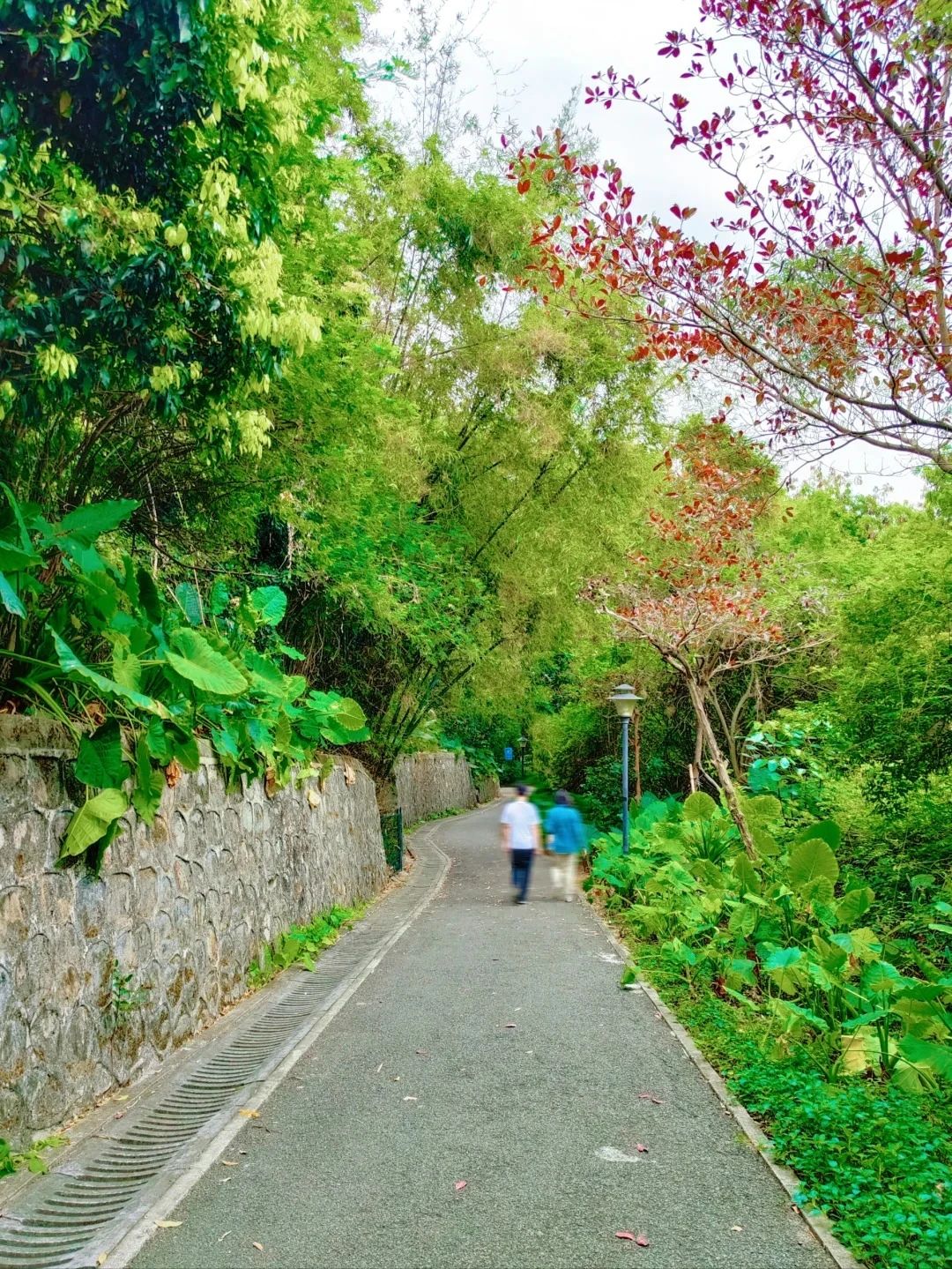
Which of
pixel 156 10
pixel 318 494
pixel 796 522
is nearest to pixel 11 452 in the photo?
pixel 156 10

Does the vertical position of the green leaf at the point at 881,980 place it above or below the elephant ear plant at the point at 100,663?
below

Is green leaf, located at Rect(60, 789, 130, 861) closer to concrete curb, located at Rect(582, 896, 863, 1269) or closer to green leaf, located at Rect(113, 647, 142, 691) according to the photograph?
green leaf, located at Rect(113, 647, 142, 691)

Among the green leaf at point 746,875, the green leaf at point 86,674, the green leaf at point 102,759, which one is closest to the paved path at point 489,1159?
the green leaf at point 746,875

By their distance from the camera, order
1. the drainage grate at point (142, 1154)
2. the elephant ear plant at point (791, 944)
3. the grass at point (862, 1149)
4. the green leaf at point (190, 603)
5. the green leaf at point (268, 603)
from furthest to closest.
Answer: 1. the green leaf at point (268, 603)
2. the green leaf at point (190, 603)
3. the elephant ear plant at point (791, 944)
4. the drainage grate at point (142, 1154)
5. the grass at point (862, 1149)

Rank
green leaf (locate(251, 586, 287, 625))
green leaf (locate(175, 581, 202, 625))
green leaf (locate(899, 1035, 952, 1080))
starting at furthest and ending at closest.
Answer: green leaf (locate(251, 586, 287, 625)), green leaf (locate(175, 581, 202, 625)), green leaf (locate(899, 1035, 952, 1080))

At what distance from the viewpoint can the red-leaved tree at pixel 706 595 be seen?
28.1ft

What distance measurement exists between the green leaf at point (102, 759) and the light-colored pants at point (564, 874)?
388 inches

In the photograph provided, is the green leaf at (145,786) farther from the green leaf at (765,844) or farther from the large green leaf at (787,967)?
the green leaf at (765,844)

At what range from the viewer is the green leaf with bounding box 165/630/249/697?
5.34m

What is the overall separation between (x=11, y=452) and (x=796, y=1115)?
5601 mm

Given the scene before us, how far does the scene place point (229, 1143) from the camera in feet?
15.1

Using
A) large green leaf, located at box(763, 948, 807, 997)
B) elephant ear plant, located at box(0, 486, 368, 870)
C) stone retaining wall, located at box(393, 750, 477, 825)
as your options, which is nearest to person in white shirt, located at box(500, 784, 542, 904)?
large green leaf, located at box(763, 948, 807, 997)

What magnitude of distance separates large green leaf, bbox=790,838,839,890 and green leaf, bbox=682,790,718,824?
3265 millimetres

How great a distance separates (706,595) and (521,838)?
4.38 meters
